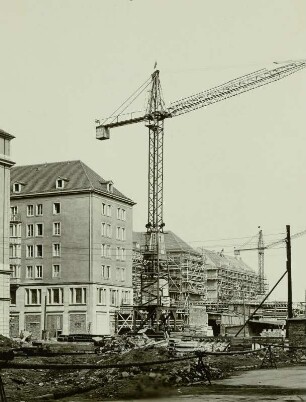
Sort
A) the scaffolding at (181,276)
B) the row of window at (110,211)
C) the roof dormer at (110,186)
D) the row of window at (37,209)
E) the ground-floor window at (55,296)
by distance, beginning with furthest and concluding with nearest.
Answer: the scaffolding at (181,276), the roof dormer at (110,186), the row of window at (110,211), the row of window at (37,209), the ground-floor window at (55,296)

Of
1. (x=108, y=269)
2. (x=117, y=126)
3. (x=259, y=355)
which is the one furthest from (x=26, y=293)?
(x=259, y=355)

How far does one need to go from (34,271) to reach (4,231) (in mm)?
20372

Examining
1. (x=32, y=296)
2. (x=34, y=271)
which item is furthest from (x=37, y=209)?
(x=32, y=296)

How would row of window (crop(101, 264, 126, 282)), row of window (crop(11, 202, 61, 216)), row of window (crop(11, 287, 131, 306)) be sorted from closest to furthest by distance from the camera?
row of window (crop(11, 287, 131, 306)), row of window (crop(101, 264, 126, 282)), row of window (crop(11, 202, 61, 216))

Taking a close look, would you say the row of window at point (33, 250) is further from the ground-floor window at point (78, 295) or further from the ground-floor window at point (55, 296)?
the ground-floor window at point (78, 295)

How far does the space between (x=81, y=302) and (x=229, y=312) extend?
45368 mm

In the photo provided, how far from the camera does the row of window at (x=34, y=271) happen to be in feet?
268

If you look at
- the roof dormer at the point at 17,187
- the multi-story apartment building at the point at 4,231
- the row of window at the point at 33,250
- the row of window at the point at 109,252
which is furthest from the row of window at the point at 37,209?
the multi-story apartment building at the point at 4,231

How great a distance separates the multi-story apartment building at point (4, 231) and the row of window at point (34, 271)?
18.7m

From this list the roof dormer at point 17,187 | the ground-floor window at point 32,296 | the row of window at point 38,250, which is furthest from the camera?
the roof dormer at point 17,187

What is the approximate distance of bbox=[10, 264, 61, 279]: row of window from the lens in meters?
81.8

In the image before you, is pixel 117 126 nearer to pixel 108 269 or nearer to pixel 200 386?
pixel 108 269

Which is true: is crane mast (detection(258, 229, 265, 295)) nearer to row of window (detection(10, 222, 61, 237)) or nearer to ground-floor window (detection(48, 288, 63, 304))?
row of window (detection(10, 222, 61, 237))

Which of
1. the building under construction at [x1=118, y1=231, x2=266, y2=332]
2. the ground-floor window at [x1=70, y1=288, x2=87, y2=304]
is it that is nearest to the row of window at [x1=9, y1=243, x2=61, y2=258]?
the ground-floor window at [x1=70, y1=288, x2=87, y2=304]
